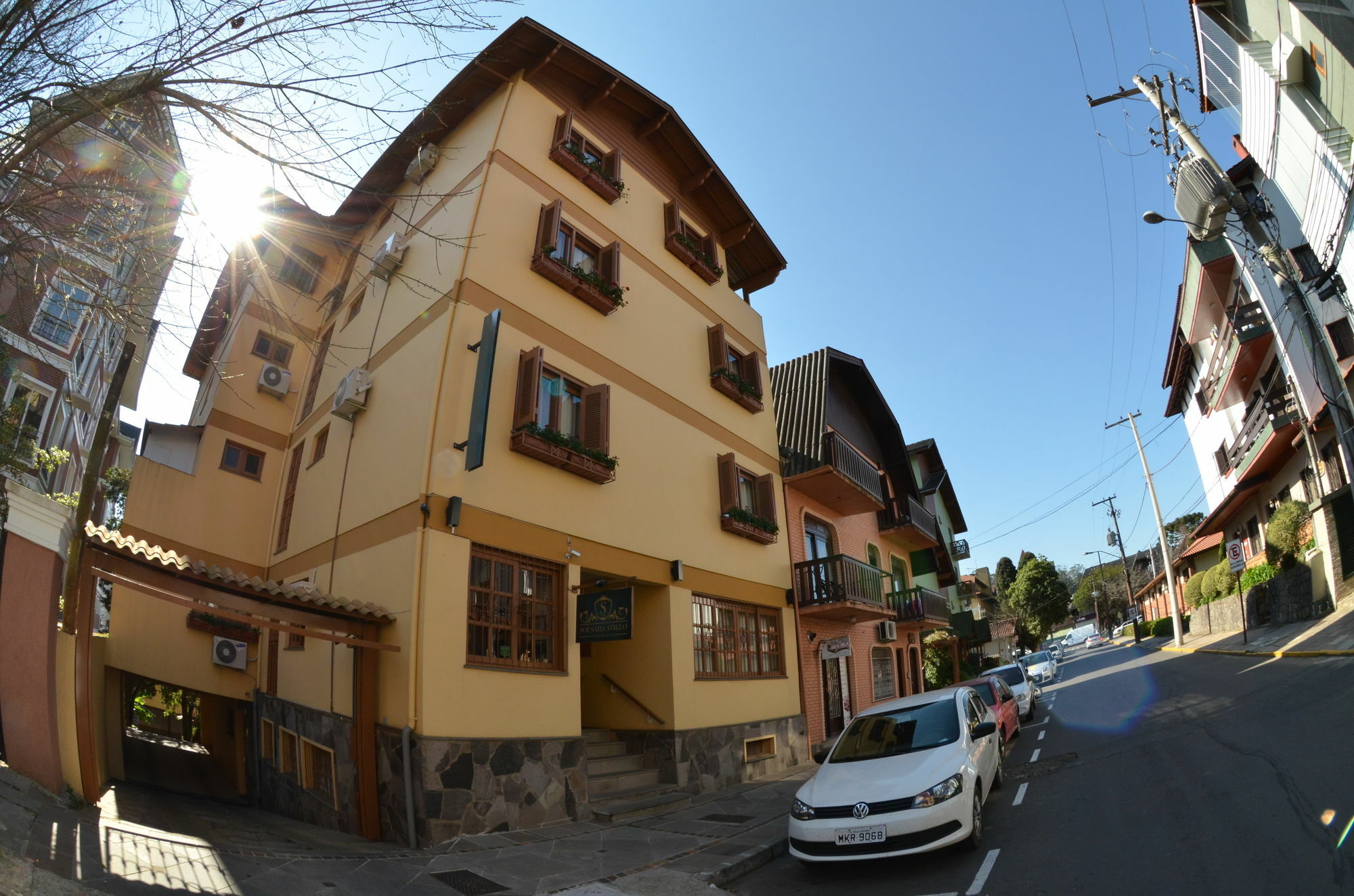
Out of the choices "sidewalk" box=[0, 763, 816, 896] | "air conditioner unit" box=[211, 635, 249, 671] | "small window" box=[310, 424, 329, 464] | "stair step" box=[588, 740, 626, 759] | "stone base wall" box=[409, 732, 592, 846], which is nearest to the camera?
"sidewalk" box=[0, 763, 816, 896]

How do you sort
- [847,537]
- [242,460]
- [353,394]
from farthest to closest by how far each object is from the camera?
[847,537], [242,460], [353,394]

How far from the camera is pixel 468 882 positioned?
6.41 meters

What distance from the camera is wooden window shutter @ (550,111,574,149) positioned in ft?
40.5

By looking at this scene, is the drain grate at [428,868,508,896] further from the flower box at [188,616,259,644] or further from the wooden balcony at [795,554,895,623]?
the wooden balcony at [795,554,895,623]

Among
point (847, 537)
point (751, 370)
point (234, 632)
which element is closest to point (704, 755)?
point (751, 370)

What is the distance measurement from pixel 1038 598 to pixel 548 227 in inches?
2523

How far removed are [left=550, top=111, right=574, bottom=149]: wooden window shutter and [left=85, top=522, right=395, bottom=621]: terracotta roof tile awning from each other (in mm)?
A: 8640

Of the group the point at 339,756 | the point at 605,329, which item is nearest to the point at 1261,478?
the point at 605,329

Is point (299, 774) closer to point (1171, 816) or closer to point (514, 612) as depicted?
point (514, 612)

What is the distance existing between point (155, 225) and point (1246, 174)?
31315mm

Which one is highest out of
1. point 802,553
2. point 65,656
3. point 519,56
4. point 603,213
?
point 519,56

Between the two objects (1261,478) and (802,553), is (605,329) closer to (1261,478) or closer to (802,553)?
(802,553)

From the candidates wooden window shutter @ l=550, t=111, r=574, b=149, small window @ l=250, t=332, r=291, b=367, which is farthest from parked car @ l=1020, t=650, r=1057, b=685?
small window @ l=250, t=332, r=291, b=367

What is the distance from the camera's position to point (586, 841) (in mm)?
7957
